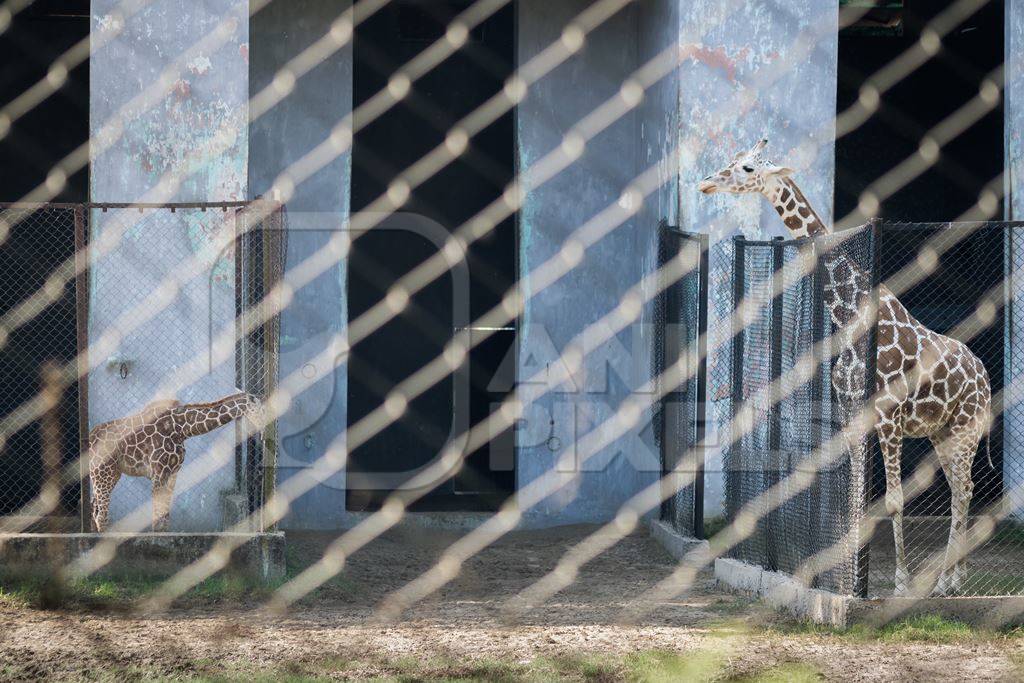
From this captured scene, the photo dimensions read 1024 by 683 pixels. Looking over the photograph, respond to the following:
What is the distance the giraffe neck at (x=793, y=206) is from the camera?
28.9 feet

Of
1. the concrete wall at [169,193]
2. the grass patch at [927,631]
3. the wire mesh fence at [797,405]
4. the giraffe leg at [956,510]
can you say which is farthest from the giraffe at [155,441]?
the giraffe leg at [956,510]

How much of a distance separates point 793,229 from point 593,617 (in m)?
2.89

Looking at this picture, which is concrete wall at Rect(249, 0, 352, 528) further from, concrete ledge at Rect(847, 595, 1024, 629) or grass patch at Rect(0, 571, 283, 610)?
concrete ledge at Rect(847, 595, 1024, 629)

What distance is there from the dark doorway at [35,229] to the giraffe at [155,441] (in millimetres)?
2122

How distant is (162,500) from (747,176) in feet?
14.7

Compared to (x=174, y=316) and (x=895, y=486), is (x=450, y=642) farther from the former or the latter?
(x=174, y=316)

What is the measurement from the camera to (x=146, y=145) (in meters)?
9.79

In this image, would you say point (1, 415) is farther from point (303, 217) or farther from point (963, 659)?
point (963, 659)

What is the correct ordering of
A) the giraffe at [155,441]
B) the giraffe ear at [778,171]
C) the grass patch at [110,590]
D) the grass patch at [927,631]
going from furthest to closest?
the giraffe at [155,441] → the giraffe ear at [778,171] → the grass patch at [110,590] → the grass patch at [927,631]

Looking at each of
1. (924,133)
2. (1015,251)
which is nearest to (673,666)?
(1015,251)

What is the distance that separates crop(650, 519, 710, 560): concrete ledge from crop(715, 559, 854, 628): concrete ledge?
1.51ft

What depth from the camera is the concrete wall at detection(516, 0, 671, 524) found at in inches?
452

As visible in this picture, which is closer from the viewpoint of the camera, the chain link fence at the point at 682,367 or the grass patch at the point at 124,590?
the grass patch at the point at 124,590

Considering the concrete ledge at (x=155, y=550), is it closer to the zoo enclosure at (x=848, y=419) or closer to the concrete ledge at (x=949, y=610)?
the zoo enclosure at (x=848, y=419)
